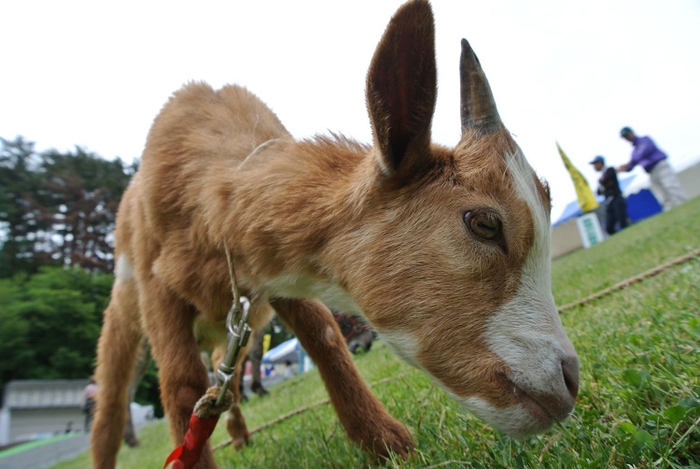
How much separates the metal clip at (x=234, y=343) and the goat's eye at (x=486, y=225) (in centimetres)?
101

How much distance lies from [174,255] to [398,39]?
1.54m

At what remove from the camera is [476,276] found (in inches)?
63.1

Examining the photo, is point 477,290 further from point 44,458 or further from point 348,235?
point 44,458

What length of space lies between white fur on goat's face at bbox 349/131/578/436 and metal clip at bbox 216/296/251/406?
545 mm

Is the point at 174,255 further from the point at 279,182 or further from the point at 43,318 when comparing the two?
the point at 43,318

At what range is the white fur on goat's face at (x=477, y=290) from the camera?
4.88 feet

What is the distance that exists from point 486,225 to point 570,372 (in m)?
0.53

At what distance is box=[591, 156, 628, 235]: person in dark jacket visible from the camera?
1399 centimetres

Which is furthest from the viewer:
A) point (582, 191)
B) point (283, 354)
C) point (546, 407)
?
point (582, 191)

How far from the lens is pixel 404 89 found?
1.71 metres

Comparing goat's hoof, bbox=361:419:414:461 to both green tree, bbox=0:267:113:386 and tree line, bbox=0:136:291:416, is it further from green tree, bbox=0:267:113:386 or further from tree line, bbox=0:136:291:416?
green tree, bbox=0:267:113:386

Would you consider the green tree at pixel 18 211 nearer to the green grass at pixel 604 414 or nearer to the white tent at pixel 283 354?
the white tent at pixel 283 354

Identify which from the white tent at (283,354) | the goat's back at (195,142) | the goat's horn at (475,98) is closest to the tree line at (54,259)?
the white tent at (283,354)

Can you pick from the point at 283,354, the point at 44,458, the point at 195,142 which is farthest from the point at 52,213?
the point at 195,142
